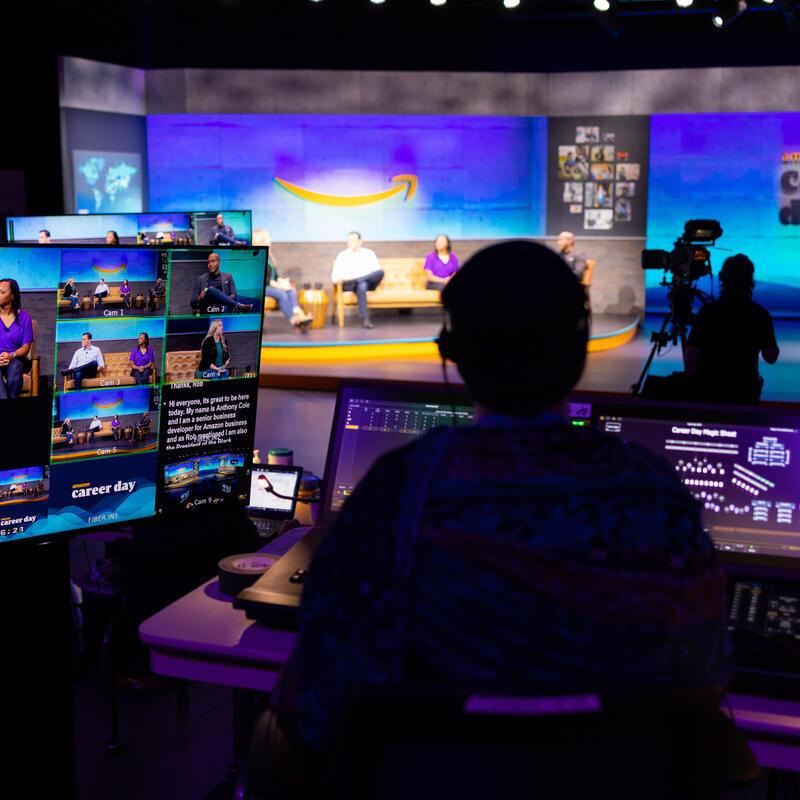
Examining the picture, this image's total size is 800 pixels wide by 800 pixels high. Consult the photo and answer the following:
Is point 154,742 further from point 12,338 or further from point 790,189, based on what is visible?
point 790,189

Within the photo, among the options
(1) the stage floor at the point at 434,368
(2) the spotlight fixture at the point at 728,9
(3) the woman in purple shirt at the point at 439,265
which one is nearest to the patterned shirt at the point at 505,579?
(1) the stage floor at the point at 434,368

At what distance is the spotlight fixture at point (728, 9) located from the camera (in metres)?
9.74

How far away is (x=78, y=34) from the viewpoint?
11.6 metres

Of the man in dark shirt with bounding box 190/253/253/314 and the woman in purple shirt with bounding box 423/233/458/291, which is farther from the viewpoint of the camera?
the woman in purple shirt with bounding box 423/233/458/291

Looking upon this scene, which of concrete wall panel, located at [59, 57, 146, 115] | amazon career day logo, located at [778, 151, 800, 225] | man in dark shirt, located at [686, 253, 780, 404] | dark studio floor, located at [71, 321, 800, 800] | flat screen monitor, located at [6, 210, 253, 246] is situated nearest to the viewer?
dark studio floor, located at [71, 321, 800, 800]

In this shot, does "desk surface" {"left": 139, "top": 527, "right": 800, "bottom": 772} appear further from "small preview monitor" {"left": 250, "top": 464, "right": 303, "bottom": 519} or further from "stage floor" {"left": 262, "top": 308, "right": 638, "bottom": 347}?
"stage floor" {"left": 262, "top": 308, "right": 638, "bottom": 347}

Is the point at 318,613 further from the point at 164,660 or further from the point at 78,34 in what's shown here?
the point at 78,34

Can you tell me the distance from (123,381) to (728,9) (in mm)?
9454

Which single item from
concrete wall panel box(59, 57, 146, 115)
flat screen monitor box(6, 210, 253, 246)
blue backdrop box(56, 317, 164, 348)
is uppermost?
concrete wall panel box(59, 57, 146, 115)

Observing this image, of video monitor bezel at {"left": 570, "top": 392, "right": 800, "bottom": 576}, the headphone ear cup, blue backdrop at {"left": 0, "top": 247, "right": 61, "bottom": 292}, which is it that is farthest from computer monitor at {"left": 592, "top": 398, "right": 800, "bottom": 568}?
blue backdrop at {"left": 0, "top": 247, "right": 61, "bottom": 292}

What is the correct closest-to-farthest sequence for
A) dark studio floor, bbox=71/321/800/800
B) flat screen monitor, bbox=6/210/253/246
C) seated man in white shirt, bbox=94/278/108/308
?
seated man in white shirt, bbox=94/278/108/308 < dark studio floor, bbox=71/321/800/800 < flat screen monitor, bbox=6/210/253/246

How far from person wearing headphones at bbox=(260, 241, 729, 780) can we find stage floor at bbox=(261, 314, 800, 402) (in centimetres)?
711

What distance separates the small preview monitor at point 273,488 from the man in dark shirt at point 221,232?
10.1 ft

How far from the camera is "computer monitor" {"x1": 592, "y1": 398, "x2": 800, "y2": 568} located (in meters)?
1.88
